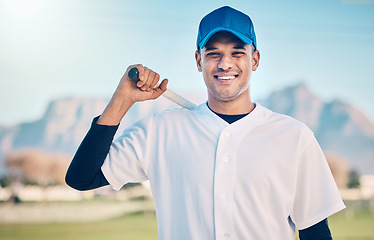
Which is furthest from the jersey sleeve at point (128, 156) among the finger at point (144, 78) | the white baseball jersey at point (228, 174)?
the finger at point (144, 78)

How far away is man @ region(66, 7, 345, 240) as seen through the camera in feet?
5.57

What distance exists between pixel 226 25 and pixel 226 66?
163 mm

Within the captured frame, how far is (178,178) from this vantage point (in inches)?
69.5

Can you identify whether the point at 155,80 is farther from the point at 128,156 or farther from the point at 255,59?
the point at 255,59

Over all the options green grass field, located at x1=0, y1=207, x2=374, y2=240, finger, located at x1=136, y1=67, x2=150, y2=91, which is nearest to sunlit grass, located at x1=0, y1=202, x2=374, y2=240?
green grass field, located at x1=0, y1=207, x2=374, y2=240

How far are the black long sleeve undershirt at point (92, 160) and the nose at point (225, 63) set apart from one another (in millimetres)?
469

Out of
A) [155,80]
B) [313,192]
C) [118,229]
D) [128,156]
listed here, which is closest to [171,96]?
[155,80]

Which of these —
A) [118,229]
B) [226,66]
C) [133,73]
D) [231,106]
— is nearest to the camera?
[133,73]

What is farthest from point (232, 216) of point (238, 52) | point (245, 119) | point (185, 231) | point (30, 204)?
point (30, 204)

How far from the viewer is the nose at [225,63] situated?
177 centimetres

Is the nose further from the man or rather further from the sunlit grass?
the sunlit grass

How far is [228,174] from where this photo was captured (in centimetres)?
171

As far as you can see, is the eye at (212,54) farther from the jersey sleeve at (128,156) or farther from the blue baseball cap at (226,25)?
the jersey sleeve at (128,156)

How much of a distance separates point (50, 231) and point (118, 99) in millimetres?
15158
